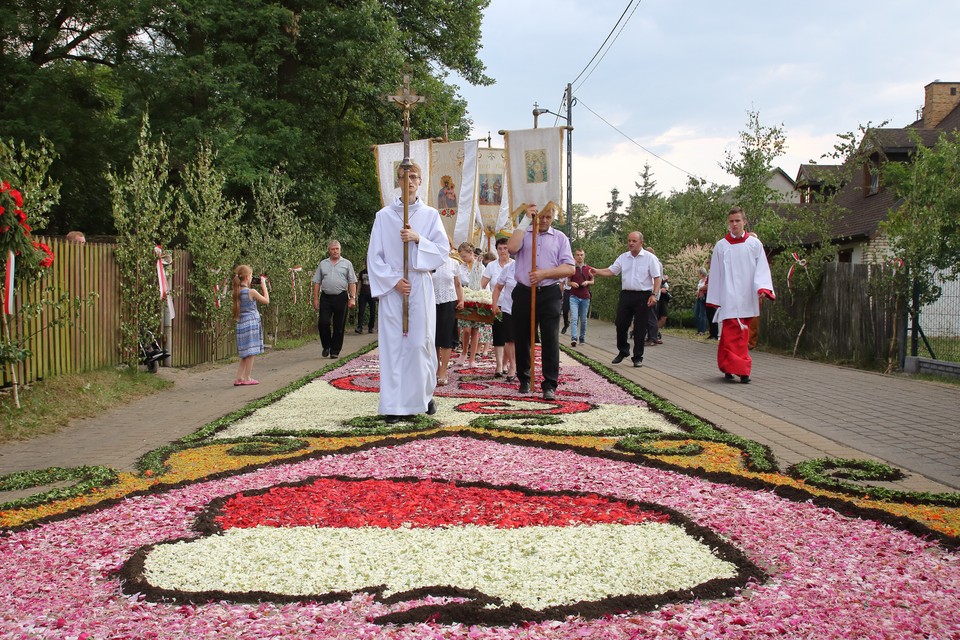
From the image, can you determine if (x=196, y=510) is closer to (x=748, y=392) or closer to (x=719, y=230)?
(x=748, y=392)

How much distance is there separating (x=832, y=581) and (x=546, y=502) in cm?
170

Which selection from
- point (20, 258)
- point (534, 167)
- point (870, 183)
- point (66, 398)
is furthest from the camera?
point (870, 183)

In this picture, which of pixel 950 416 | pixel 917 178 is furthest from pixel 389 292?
pixel 917 178

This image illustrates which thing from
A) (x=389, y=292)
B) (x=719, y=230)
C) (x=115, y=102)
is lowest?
(x=389, y=292)

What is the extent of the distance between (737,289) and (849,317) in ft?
13.8

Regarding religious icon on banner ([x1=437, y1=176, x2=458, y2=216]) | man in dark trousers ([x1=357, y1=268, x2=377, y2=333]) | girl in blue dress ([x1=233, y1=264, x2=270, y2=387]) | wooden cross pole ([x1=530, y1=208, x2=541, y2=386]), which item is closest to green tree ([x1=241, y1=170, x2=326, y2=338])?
man in dark trousers ([x1=357, y1=268, x2=377, y2=333])

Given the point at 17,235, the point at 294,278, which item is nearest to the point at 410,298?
the point at 17,235

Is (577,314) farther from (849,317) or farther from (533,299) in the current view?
(533,299)

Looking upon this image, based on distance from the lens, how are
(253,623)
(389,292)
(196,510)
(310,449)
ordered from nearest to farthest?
(253,623), (196,510), (310,449), (389,292)

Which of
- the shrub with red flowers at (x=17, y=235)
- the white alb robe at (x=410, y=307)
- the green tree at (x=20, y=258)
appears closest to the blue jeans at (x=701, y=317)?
the white alb robe at (x=410, y=307)

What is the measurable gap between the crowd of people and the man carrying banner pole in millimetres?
14

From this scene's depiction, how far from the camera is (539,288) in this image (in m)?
10.3

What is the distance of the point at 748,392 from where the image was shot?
10688 millimetres

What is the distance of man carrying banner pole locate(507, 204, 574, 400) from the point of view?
32.5ft
